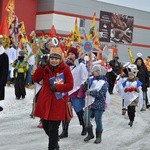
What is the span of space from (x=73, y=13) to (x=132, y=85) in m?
27.1

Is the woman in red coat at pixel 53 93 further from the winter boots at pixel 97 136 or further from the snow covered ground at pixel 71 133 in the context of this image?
the winter boots at pixel 97 136

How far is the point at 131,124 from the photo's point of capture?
10023 mm

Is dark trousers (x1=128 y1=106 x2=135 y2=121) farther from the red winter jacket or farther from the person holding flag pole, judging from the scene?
the red winter jacket

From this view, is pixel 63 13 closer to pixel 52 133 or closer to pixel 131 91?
pixel 131 91

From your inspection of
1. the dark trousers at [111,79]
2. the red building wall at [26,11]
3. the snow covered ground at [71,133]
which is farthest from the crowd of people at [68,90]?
the red building wall at [26,11]

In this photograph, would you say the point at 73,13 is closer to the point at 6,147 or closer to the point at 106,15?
the point at 106,15

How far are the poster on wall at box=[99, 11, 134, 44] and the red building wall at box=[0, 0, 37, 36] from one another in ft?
22.4

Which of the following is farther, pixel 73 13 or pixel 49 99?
pixel 73 13

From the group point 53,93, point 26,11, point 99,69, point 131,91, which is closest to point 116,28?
point 26,11

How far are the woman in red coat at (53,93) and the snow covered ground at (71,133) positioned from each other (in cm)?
97

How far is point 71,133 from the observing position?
8.46m

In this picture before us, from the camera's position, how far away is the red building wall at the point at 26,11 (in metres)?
33.2

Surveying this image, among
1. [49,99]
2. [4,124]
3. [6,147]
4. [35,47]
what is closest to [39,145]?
[6,147]

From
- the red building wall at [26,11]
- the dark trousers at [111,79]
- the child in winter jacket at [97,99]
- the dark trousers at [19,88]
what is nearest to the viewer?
the child in winter jacket at [97,99]
